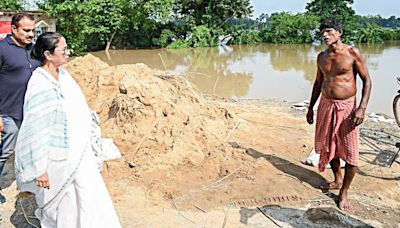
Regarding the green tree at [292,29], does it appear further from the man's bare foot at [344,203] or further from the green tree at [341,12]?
the man's bare foot at [344,203]

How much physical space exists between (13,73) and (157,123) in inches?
73.2

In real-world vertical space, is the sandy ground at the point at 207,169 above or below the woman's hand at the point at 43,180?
below

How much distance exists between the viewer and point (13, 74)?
302 centimetres

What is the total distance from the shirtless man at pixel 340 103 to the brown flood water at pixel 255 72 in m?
5.42

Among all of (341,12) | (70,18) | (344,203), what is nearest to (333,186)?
(344,203)

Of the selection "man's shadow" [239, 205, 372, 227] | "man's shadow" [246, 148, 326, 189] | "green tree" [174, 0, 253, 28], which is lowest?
"man's shadow" [239, 205, 372, 227]

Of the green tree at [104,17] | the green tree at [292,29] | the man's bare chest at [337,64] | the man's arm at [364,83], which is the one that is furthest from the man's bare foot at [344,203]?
the green tree at [292,29]

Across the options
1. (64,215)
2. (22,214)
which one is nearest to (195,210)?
(64,215)

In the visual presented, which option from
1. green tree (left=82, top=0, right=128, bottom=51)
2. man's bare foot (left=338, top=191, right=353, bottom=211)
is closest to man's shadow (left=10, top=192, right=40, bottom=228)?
man's bare foot (left=338, top=191, right=353, bottom=211)

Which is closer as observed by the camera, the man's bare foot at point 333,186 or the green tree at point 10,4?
the man's bare foot at point 333,186

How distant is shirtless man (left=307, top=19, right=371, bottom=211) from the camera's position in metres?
3.23

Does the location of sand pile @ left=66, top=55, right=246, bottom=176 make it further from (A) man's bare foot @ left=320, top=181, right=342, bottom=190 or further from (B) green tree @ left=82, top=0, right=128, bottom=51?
(B) green tree @ left=82, top=0, right=128, bottom=51

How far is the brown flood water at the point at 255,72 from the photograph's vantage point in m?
10.5

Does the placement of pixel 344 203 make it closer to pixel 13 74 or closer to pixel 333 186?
pixel 333 186
